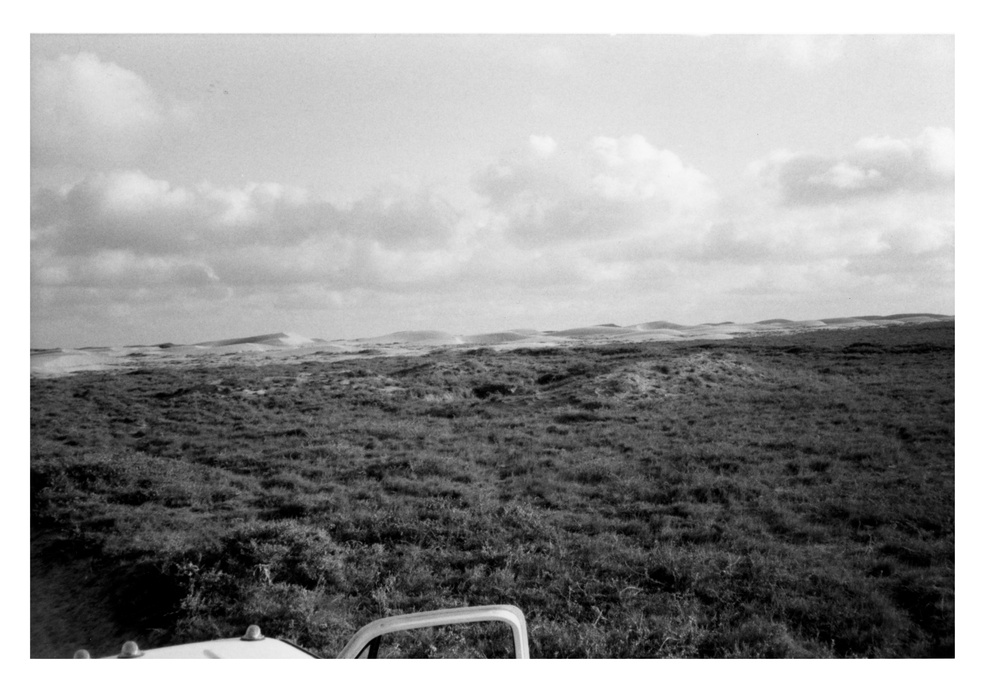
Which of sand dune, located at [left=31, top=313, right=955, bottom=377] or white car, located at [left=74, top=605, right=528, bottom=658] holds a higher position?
sand dune, located at [left=31, top=313, right=955, bottom=377]

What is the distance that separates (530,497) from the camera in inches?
179

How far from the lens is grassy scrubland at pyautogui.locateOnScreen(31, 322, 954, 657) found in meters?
3.92

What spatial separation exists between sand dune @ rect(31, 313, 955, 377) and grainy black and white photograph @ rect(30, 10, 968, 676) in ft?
0.07

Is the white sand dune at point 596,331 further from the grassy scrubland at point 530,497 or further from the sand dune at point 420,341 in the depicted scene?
the grassy scrubland at point 530,497

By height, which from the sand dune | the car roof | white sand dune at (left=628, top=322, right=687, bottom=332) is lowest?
the car roof

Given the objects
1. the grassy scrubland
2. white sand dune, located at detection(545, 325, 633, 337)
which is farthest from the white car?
white sand dune, located at detection(545, 325, 633, 337)

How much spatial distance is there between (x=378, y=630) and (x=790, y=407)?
3697 mm

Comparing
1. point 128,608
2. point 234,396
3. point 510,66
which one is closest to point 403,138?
point 510,66

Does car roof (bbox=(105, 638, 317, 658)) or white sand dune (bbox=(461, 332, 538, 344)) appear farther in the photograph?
white sand dune (bbox=(461, 332, 538, 344))

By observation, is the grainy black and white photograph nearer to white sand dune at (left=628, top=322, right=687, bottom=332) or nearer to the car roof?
white sand dune at (left=628, top=322, right=687, bottom=332)

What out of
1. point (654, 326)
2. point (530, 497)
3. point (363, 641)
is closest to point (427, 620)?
point (363, 641)

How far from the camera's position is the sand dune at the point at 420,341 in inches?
191

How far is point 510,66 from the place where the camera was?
181 inches

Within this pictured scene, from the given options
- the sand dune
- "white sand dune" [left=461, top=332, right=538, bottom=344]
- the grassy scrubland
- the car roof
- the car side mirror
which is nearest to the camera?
the car side mirror
